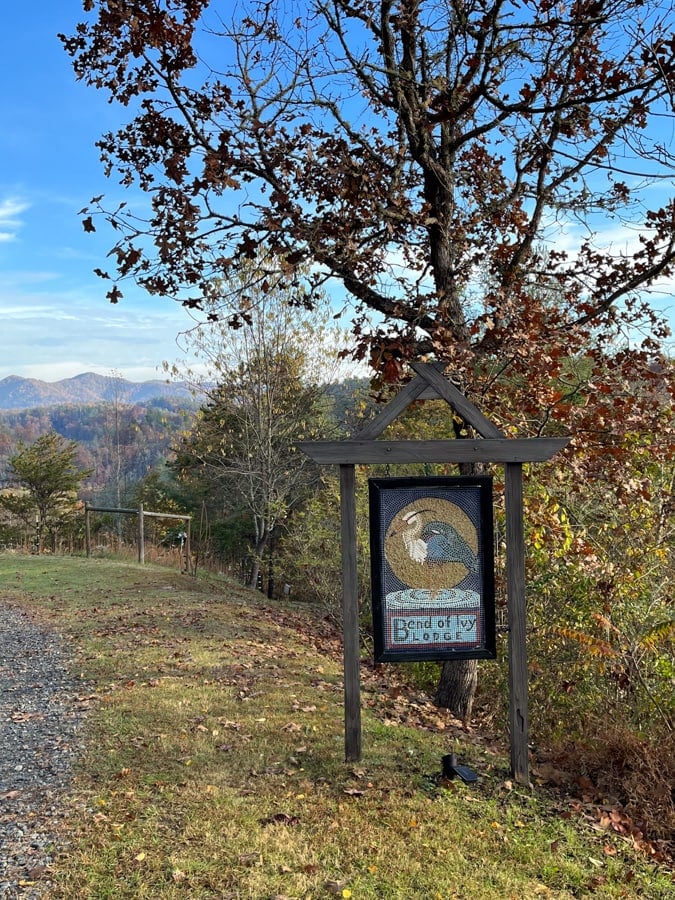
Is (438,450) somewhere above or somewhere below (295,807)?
above

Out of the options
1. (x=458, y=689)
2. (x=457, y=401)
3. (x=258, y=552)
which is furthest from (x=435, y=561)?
(x=258, y=552)

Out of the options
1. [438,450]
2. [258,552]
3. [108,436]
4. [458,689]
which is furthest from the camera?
[108,436]

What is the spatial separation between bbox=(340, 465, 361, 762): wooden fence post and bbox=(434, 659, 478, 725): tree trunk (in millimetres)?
2630

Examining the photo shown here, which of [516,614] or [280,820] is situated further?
[516,614]

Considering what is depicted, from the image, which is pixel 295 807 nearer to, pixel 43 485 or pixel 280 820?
pixel 280 820

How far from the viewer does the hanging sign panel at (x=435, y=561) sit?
16.8ft

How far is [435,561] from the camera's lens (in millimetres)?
5180

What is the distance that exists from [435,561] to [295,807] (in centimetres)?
188

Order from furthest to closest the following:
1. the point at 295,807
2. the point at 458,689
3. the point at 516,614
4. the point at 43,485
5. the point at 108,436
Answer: the point at 108,436
the point at 43,485
the point at 458,689
the point at 516,614
the point at 295,807

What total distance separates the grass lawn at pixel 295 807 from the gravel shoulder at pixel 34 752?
144 millimetres

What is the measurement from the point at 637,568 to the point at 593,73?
4.93m

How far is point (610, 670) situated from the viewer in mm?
7051

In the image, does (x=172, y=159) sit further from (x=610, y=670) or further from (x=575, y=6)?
(x=610, y=670)

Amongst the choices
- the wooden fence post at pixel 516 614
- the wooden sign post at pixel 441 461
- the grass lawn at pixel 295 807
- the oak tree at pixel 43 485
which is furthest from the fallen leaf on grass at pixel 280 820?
the oak tree at pixel 43 485
